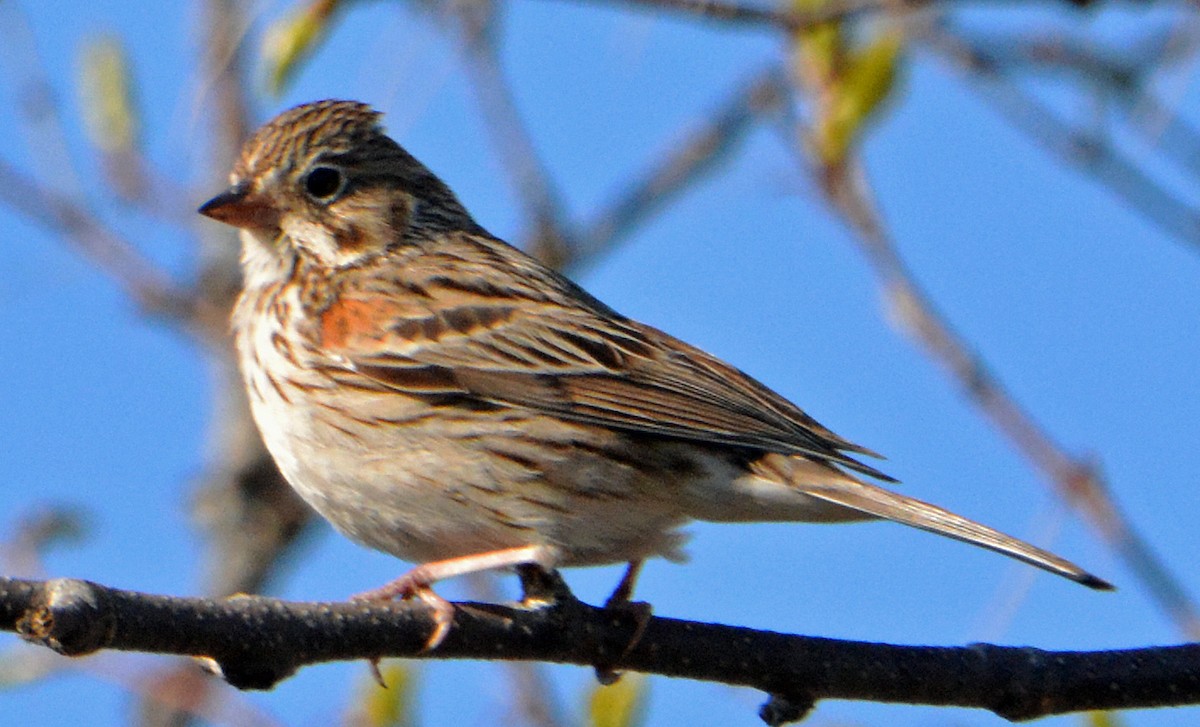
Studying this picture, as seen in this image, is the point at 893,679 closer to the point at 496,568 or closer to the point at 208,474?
the point at 496,568

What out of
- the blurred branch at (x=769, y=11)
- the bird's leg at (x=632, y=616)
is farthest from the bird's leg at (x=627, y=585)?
the blurred branch at (x=769, y=11)

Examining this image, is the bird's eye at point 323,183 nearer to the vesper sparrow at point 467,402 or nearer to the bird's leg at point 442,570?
the vesper sparrow at point 467,402

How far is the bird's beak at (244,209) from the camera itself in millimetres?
5473

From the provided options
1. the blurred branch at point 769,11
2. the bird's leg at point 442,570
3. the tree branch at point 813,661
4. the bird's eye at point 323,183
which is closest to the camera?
the tree branch at point 813,661

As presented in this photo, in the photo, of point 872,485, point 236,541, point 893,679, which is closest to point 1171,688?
point 893,679

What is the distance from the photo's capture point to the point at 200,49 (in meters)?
10.1

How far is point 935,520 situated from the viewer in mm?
4305

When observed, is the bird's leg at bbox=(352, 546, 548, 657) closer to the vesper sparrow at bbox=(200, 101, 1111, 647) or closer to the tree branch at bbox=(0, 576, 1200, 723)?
the vesper sparrow at bbox=(200, 101, 1111, 647)

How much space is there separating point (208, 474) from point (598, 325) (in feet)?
17.0

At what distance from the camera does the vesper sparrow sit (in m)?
4.71

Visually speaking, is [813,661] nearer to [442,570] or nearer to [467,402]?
[442,570]

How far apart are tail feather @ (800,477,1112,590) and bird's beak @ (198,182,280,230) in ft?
6.58

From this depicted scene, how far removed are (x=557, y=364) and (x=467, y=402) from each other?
35cm

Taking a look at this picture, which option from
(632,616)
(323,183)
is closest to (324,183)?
(323,183)
